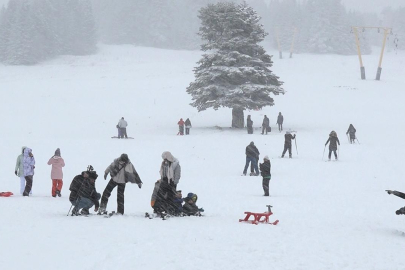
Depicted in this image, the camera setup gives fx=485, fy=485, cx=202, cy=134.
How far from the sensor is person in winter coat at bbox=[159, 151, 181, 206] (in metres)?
11.8

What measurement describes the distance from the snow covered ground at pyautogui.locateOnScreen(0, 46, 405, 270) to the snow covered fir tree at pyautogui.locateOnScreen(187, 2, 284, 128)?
2212mm

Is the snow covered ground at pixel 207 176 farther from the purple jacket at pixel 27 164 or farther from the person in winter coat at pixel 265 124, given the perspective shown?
the person in winter coat at pixel 265 124

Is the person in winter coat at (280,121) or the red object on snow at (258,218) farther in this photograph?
the person in winter coat at (280,121)

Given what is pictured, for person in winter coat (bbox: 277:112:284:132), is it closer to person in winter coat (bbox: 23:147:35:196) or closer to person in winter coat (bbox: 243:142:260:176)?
person in winter coat (bbox: 243:142:260:176)

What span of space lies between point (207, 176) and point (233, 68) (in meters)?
15.5

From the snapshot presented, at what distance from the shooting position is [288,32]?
10775 cm

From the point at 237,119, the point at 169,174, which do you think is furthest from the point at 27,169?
the point at 237,119

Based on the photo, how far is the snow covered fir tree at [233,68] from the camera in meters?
34.5

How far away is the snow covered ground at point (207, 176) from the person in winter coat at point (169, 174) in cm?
81

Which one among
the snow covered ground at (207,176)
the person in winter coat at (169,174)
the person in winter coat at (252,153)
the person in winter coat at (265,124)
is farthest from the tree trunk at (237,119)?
the person in winter coat at (169,174)

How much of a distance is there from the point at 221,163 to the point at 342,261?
16.0 metres

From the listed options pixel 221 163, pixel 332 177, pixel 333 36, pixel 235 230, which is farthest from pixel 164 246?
pixel 333 36

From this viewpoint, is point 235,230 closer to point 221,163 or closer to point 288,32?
point 221,163

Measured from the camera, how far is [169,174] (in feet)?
38.9
